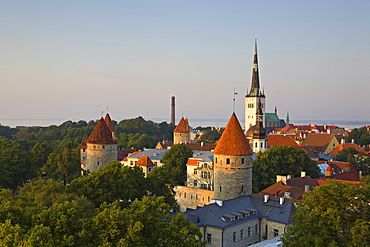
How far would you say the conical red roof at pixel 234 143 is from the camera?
33.3m

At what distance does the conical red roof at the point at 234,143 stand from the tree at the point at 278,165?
8270 millimetres

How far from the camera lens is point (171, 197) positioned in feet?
109

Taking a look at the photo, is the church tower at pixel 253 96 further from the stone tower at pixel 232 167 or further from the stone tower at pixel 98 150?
the stone tower at pixel 232 167

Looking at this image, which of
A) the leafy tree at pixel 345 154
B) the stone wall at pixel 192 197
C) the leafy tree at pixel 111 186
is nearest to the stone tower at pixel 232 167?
the stone wall at pixel 192 197

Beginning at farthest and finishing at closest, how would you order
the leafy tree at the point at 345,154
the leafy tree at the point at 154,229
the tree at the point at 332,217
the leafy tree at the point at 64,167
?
1. the leafy tree at the point at 345,154
2. the leafy tree at the point at 64,167
3. the tree at the point at 332,217
4. the leafy tree at the point at 154,229

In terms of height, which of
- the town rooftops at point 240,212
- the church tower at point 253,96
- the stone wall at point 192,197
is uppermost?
the church tower at point 253,96

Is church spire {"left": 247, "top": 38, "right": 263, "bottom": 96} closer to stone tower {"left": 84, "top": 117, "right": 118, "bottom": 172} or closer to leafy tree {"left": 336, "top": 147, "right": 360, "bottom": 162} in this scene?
leafy tree {"left": 336, "top": 147, "right": 360, "bottom": 162}

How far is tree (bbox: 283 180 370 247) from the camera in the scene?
18891mm

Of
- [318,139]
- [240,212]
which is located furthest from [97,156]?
[318,139]

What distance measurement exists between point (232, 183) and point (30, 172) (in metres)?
27.0

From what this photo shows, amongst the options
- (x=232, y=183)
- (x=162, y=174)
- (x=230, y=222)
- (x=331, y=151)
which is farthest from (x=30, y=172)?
(x=331, y=151)

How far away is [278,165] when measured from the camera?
44.4m

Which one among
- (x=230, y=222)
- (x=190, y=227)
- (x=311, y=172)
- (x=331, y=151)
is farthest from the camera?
(x=331, y=151)

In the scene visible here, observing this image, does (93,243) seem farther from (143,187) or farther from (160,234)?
(143,187)
